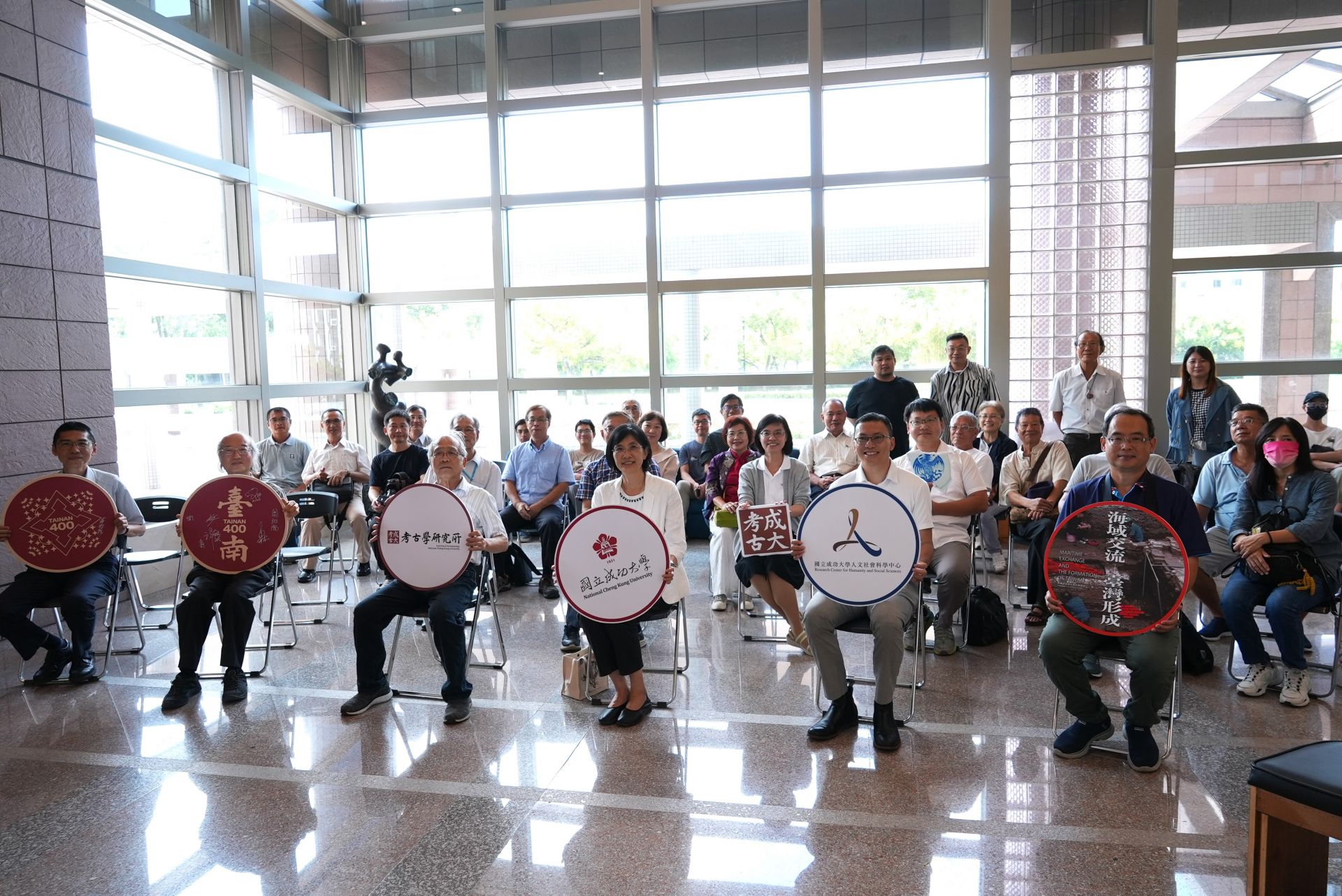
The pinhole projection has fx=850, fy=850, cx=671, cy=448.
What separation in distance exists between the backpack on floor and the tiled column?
588 cm

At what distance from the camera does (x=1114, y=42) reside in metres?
8.25

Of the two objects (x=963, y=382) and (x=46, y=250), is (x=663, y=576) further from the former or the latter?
(x=46, y=250)

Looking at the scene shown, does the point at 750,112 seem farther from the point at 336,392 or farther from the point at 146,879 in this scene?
the point at 146,879

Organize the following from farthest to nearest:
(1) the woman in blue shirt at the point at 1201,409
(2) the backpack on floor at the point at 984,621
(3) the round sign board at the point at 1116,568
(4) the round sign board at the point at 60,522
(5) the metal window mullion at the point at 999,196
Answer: (5) the metal window mullion at the point at 999,196, (1) the woman in blue shirt at the point at 1201,409, (2) the backpack on floor at the point at 984,621, (4) the round sign board at the point at 60,522, (3) the round sign board at the point at 1116,568

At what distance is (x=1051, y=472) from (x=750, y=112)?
541 cm

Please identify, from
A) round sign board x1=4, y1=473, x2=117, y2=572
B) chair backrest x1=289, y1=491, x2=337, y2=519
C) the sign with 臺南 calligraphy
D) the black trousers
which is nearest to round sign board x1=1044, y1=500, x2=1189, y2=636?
the sign with 臺南 calligraphy

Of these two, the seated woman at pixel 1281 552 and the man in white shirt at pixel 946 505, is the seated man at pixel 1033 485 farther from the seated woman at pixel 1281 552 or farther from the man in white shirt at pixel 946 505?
the seated woman at pixel 1281 552

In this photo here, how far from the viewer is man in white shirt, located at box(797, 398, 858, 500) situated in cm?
641

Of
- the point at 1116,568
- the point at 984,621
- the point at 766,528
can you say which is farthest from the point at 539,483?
the point at 1116,568

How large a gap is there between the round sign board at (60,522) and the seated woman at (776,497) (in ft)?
11.5

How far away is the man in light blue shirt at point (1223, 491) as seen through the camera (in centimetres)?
426

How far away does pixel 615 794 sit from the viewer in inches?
125

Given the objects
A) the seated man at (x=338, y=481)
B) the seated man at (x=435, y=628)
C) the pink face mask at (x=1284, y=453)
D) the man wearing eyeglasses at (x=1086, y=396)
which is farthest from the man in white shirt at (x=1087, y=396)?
the seated man at (x=338, y=481)

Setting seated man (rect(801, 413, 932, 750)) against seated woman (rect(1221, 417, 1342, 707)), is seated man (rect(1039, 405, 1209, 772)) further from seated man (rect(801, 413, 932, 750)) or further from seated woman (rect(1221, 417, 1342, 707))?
seated woman (rect(1221, 417, 1342, 707))
